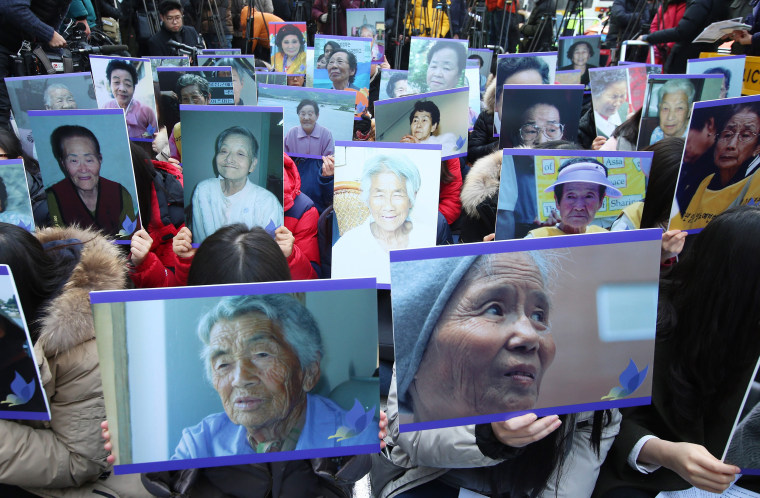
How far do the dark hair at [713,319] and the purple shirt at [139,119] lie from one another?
358 cm

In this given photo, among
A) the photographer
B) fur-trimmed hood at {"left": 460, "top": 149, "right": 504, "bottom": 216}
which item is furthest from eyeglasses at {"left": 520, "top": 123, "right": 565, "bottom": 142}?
the photographer

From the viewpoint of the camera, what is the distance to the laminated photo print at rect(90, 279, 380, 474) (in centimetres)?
124

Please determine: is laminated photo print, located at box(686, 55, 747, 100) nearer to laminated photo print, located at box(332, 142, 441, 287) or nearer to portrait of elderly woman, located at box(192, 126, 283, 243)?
laminated photo print, located at box(332, 142, 441, 287)

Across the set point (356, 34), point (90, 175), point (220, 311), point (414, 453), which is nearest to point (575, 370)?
point (414, 453)

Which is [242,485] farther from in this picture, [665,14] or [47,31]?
[665,14]

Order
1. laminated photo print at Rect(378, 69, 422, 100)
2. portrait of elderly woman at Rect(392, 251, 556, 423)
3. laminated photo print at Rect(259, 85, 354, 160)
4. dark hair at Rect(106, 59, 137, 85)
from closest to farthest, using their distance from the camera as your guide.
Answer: portrait of elderly woman at Rect(392, 251, 556, 423), laminated photo print at Rect(259, 85, 354, 160), dark hair at Rect(106, 59, 137, 85), laminated photo print at Rect(378, 69, 422, 100)

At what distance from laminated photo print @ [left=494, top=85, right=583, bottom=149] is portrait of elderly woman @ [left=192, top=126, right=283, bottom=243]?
1842mm

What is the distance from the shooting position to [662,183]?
8.42ft

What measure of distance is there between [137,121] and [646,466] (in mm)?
3786

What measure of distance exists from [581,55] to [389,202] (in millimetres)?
4822

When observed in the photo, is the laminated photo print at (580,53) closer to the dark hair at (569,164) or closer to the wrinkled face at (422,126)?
the wrinkled face at (422,126)

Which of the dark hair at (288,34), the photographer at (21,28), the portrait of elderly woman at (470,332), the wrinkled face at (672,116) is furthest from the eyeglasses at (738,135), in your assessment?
the photographer at (21,28)

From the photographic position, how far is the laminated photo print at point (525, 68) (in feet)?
16.1

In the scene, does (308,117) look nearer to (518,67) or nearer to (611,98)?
(518,67)
